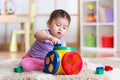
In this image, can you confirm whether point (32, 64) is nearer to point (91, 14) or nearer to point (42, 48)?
point (42, 48)

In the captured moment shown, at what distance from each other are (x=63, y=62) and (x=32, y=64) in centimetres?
25

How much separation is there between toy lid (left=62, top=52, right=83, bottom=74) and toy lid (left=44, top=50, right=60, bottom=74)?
0.10 ft

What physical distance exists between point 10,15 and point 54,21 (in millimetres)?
1672

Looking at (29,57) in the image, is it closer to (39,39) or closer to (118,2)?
(39,39)

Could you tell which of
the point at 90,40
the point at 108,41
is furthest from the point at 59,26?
the point at 90,40

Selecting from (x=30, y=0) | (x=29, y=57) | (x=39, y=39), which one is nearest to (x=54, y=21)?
(x=39, y=39)

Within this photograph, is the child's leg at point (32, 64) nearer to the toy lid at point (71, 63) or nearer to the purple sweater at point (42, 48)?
the purple sweater at point (42, 48)

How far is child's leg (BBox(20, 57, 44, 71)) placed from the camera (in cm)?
141

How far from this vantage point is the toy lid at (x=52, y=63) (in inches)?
48.9

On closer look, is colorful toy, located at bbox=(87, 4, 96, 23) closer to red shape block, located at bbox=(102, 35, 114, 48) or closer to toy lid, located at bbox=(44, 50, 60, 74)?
red shape block, located at bbox=(102, 35, 114, 48)

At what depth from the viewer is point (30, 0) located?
3730 mm

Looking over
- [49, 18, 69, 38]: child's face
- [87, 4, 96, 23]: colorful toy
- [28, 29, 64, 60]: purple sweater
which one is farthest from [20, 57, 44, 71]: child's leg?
[87, 4, 96, 23]: colorful toy

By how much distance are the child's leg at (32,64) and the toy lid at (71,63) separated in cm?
23

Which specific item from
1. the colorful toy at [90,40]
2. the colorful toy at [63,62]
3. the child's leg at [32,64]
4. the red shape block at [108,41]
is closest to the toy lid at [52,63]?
the colorful toy at [63,62]
